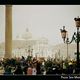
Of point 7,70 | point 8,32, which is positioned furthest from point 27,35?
point 7,70

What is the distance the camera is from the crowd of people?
17.5 feet

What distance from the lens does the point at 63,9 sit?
544 centimetres

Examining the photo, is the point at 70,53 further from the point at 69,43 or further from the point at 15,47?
the point at 15,47

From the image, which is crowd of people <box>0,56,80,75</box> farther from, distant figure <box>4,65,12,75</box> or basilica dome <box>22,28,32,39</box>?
basilica dome <box>22,28,32,39</box>

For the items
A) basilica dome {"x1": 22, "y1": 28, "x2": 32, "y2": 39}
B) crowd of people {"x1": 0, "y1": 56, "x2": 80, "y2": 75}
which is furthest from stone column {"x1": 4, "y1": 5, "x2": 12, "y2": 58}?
basilica dome {"x1": 22, "y1": 28, "x2": 32, "y2": 39}

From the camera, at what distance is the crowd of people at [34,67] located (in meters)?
5.35

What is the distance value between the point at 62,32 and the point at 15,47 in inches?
32.8

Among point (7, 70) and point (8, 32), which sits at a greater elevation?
point (8, 32)

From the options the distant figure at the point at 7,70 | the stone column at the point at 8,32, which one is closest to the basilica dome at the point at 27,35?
the stone column at the point at 8,32

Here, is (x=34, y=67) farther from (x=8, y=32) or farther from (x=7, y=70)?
(x=8, y=32)

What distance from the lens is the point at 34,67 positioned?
5.41 metres

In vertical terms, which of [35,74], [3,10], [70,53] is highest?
[3,10]

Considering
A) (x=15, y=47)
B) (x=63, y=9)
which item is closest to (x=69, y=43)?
(x=63, y=9)

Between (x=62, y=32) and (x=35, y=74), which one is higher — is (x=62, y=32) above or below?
above
